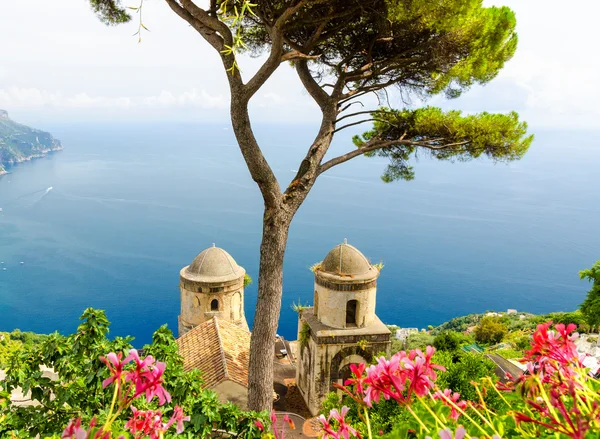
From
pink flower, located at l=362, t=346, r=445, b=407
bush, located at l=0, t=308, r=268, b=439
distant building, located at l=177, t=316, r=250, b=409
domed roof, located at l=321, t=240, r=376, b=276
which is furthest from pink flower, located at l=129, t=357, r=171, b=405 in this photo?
domed roof, located at l=321, t=240, r=376, b=276

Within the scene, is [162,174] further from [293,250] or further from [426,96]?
[426,96]

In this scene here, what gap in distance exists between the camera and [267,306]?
6.38 metres

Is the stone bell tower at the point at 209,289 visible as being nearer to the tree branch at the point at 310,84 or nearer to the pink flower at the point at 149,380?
the tree branch at the point at 310,84

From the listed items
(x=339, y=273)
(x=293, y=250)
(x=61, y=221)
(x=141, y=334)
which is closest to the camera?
(x=339, y=273)

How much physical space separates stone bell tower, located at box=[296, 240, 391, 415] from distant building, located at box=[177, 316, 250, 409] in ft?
6.07

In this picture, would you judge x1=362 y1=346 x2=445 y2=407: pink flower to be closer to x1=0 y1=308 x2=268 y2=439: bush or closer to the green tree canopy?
x1=0 y1=308 x2=268 y2=439: bush

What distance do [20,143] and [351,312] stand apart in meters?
146

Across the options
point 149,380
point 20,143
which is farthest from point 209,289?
point 20,143

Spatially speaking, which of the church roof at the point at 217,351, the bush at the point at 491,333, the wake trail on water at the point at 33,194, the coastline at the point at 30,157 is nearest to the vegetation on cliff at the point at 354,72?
Answer: the church roof at the point at 217,351

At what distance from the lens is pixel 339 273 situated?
35.1ft

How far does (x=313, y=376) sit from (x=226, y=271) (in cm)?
396

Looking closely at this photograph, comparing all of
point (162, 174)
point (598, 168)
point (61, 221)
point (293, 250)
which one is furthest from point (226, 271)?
point (598, 168)

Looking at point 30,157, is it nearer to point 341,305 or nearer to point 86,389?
point 341,305

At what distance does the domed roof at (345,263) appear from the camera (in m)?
10.7
